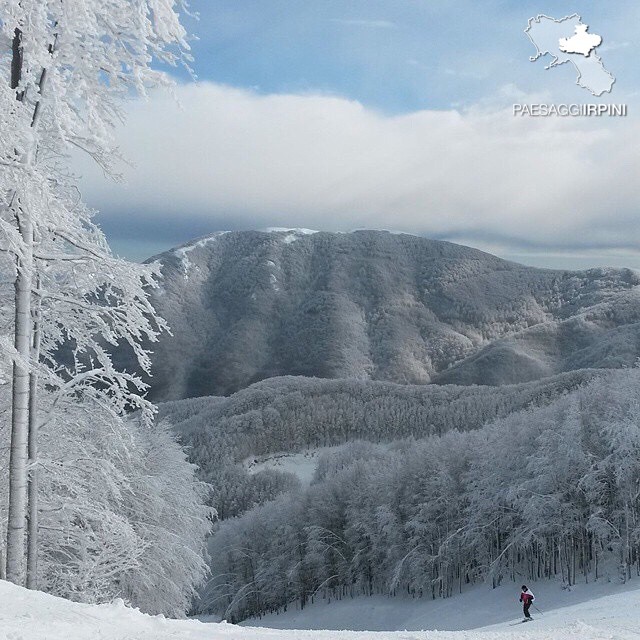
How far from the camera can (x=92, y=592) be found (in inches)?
606

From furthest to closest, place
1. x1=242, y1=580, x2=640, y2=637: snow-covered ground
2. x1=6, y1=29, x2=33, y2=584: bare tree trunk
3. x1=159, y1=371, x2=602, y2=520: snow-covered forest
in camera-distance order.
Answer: x1=159, y1=371, x2=602, y2=520: snow-covered forest → x1=242, y1=580, x2=640, y2=637: snow-covered ground → x1=6, y1=29, x2=33, y2=584: bare tree trunk

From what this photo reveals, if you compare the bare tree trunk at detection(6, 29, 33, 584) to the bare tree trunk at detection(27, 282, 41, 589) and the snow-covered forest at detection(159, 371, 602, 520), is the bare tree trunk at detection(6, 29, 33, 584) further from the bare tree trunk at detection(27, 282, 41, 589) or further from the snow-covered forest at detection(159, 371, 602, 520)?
the snow-covered forest at detection(159, 371, 602, 520)

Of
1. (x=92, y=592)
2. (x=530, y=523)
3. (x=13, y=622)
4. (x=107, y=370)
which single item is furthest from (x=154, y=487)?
(x=530, y=523)

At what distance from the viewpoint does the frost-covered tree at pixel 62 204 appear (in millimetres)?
8604

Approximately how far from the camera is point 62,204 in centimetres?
899

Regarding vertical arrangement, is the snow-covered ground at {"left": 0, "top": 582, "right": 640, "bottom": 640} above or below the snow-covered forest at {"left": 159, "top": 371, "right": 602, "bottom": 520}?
below

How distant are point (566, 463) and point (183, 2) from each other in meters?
40.0

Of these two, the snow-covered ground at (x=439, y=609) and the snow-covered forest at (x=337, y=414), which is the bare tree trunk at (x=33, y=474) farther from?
the snow-covered forest at (x=337, y=414)

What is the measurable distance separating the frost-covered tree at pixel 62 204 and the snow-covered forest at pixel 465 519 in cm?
3654

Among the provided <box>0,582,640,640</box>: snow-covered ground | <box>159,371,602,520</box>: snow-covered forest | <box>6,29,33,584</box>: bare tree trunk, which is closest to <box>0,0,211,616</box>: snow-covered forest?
<box>6,29,33,584</box>: bare tree trunk

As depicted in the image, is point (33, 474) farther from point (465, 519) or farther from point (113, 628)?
point (465, 519)

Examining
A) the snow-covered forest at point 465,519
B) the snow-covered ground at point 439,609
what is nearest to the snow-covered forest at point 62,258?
the snow-covered ground at point 439,609

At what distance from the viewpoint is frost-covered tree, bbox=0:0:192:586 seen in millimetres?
8604

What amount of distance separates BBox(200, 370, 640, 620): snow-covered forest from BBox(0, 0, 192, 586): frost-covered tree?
3654 centimetres
